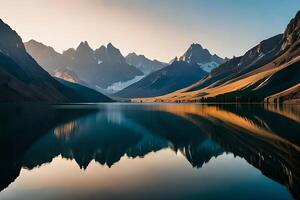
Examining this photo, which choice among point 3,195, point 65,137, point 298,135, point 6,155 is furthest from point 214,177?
point 65,137

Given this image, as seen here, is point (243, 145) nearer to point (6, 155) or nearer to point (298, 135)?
point (298, 135)

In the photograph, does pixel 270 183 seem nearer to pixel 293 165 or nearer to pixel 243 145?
pixel 293 165

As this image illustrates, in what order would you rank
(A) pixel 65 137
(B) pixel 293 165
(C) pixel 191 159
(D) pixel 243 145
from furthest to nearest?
1. (A) pixel 65 137
2. (D) pixel 243 145
3. (C) pixel 191 159
4. (B) pixel 293 165

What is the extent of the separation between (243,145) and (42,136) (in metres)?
33.9

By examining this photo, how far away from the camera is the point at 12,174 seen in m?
31.8

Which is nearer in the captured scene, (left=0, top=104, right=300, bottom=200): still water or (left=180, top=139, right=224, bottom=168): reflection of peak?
(left=0, top=104, right=300, bottom=200): still water

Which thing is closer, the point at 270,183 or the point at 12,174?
the point at 270,183

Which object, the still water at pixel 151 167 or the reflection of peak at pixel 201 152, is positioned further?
the reflection of peak at pixel 201 152

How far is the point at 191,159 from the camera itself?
40.8 meters

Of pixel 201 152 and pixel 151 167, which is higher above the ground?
pixel 201 152

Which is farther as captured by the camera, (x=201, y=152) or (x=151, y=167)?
(x=201, y=152)

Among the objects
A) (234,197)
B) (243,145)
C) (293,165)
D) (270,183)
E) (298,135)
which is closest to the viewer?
(234,197)

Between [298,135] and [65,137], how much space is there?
3872 centimetres

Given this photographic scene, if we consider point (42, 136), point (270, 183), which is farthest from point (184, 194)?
point (42, 136)
